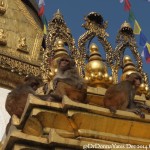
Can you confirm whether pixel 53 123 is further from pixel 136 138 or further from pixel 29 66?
pixel 29 66

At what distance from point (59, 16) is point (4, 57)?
3.27 metres

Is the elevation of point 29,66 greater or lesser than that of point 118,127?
greater

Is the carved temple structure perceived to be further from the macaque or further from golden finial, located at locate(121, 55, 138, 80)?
the macaque

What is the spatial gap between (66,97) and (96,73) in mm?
1527

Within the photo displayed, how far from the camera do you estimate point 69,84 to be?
7.06 metres

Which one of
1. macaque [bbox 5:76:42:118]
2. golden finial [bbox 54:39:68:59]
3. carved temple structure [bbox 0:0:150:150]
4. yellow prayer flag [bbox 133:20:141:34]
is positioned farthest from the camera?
yellow prayer flag [bbox 133:20:141:34]

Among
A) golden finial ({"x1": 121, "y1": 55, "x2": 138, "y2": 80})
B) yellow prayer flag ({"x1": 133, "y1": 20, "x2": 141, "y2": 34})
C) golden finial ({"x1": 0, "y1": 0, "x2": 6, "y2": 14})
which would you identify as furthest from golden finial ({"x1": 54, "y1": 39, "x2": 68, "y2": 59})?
golden finial ({"x1": 0, "y1": 0, "x2": 6, "y2": 14})

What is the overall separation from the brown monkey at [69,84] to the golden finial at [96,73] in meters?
0.90

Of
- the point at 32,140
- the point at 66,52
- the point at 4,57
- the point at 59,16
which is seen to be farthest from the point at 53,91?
the point at 4,57

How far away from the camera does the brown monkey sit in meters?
7.01

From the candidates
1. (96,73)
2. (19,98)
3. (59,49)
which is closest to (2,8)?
(59,49)

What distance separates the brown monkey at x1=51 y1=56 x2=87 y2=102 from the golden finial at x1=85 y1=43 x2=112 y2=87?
2.96 ft

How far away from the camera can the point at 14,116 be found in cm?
721

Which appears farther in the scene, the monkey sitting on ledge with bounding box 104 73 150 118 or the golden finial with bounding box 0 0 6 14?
the golden finial with bounding box 0 0 6 14
